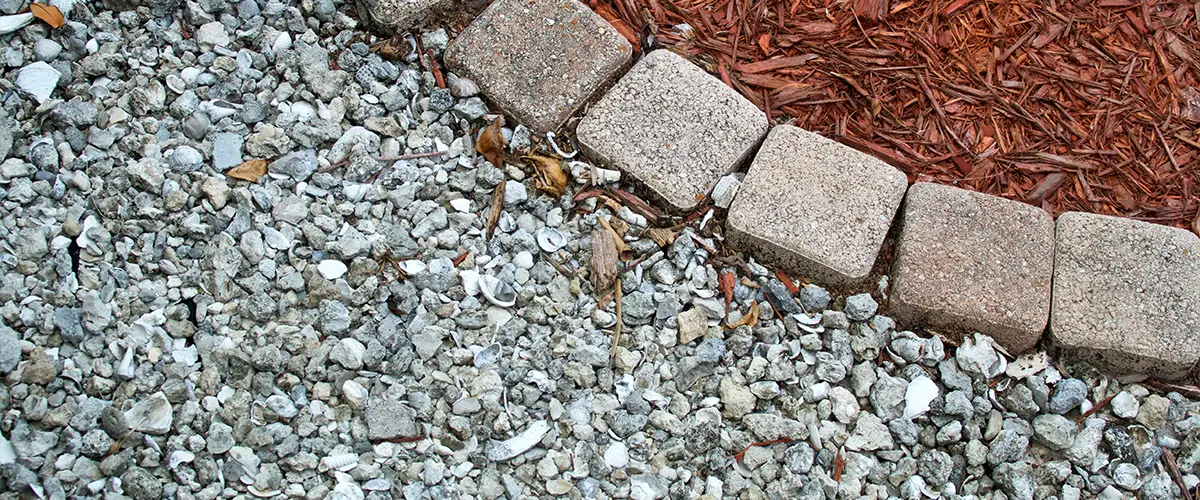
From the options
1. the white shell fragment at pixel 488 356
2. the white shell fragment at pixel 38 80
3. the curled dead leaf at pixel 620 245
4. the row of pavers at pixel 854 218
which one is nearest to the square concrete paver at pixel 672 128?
the row of pavers at pixel 854 218

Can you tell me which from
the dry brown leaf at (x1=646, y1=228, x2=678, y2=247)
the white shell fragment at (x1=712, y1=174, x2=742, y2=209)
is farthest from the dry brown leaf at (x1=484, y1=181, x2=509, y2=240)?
the white shell fragment at (x1=712, y1=174, x2=742, y2=209)

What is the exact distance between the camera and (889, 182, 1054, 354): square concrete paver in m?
1.73

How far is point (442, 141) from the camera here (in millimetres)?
1815

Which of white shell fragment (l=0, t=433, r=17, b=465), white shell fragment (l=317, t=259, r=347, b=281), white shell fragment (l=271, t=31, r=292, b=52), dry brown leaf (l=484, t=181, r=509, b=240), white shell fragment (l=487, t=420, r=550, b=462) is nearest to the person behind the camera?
white shell fragment (l=0, t=433, r=17, b=465)

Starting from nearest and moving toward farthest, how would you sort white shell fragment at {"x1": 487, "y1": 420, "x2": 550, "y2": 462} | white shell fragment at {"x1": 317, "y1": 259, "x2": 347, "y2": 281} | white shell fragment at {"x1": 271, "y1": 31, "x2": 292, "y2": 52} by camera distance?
1. white shell fragment at {"x1": 487, "y1": 420, "x2": 550, "y2": 462}
2. white shell fragment at {"x1": 317, "y1": 259, "x2": 347, "y2": 281}
3. white shell fragment at {"x1": 271, "y1": 31, "x2": 292, "y2": 52}

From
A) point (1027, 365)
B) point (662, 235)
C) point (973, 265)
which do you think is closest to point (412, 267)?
point (662, 235)

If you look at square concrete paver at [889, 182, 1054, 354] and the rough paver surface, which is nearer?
square concrete paver at [889, 182, 1054, 354]

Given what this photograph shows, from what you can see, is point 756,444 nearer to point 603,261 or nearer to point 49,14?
point 603,261

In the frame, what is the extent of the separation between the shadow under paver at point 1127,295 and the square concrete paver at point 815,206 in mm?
352

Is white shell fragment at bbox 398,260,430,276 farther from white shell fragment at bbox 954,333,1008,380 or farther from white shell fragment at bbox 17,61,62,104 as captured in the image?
white shell fragment at bbox 954,333,1008,380

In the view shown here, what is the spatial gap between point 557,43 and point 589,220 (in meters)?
0.41

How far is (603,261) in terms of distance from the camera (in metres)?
1.71

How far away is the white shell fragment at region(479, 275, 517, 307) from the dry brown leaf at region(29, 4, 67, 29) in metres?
0.97

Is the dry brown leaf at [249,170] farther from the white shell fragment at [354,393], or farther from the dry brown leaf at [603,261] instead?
the dry brown leaf at [603,261]
